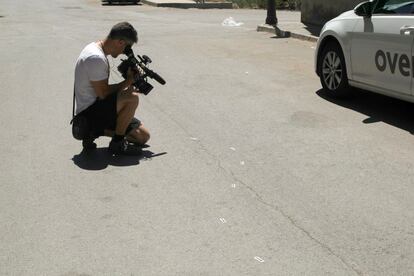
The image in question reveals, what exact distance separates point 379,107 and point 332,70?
32.4 inches

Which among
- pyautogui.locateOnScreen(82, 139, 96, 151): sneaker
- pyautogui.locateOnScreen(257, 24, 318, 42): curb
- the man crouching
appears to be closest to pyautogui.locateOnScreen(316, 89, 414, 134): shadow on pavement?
the man crouching

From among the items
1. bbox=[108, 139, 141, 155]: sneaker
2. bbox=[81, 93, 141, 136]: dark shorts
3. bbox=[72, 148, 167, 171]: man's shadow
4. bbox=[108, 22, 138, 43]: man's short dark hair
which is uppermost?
bbox=[108, 22, 138, 43]: man's short dark hair

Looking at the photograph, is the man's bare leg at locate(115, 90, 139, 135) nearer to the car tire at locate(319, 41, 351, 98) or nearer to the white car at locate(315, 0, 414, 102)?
the white car at locate(315, 0, 414, 102)

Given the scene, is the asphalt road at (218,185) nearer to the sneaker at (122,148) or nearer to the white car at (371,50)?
the sneaker at (122,148)

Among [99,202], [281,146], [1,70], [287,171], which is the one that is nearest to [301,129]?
[281,146]

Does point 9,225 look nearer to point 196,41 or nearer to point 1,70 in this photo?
point 1,70

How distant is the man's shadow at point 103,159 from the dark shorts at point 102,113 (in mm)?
255

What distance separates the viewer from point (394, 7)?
24.0 ft

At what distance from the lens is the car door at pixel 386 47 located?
6.82m

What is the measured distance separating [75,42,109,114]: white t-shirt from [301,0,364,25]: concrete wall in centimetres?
1034

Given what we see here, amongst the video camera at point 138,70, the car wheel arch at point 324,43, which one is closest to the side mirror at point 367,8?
the car wheel arch at point 324,43

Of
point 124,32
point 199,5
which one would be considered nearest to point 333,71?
point 124,32

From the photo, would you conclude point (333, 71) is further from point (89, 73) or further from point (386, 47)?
point (89, 73)

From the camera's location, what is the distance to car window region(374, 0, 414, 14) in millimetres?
7064
